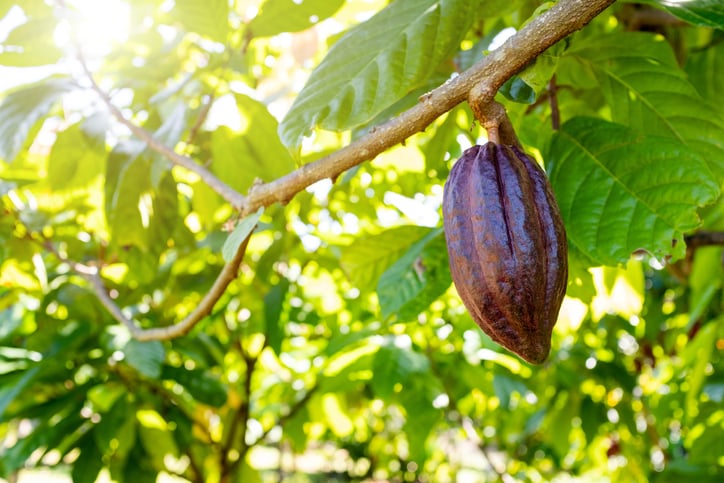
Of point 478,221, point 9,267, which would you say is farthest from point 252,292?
point 478,221

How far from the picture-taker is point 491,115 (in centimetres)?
59

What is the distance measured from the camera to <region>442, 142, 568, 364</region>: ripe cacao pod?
0.56 metres

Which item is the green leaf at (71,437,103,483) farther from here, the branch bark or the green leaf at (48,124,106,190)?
the branch bark

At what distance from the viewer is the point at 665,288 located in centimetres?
309

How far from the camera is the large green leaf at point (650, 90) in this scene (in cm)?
91

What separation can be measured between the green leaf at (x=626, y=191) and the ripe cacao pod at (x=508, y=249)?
0.79 feet

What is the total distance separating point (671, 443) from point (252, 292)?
2.28m

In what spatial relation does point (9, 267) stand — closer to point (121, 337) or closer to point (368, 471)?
point (121, 337)

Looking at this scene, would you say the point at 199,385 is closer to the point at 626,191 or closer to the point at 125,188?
the point at 125,188

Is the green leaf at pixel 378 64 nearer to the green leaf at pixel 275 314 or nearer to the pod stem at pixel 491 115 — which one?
the pod stem at pixel 491 115

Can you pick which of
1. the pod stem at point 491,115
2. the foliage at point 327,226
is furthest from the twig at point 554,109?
the pod stem at point 491,115

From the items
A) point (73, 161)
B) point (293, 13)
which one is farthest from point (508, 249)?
point (73, 161)

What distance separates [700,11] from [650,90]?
212mm

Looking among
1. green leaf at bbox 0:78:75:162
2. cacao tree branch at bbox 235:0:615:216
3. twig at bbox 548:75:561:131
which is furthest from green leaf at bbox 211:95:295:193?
cacao tree branch at bbox 235:0:615:216
